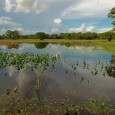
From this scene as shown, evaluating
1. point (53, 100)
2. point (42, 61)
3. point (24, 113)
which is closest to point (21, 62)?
point (42, 61)

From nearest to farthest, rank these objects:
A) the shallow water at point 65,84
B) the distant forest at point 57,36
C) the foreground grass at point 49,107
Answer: the foreground grass at point 49,107, the shallow water at point 65,84, the distant forest at point 57,36

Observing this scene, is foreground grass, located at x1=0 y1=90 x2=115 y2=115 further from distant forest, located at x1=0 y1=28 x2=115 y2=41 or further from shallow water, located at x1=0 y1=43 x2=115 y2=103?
distant forest, located at x1=0 y1=28 x2=115 y2=41

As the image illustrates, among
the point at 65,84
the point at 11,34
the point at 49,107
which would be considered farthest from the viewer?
the point at 11,34

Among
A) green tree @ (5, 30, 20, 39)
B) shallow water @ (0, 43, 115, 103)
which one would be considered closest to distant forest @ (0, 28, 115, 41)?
green tree @ (5, 30, 20, 39)

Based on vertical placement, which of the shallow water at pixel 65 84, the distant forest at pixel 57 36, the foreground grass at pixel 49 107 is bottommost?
the distant forest at pixel 57 36

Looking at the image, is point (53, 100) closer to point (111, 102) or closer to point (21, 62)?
point (111, 102)

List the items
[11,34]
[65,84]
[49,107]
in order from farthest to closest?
[11,34] → [65,84] → [49,107]

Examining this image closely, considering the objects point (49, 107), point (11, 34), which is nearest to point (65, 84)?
point (49, 107)

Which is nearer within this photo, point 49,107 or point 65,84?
point 49,107

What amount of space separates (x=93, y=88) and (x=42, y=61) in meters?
14.7

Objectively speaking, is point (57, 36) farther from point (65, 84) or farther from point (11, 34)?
point (65, 84)

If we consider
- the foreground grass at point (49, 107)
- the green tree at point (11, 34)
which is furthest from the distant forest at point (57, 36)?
the foreground grass at point (49, 107)

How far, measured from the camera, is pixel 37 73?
2506 centimetres

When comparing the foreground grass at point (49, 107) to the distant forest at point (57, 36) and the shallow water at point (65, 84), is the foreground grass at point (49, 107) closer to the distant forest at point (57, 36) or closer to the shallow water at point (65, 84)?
the shallow water at point (65, 84)
